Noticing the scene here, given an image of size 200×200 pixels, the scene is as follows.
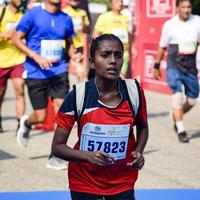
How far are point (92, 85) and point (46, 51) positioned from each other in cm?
388

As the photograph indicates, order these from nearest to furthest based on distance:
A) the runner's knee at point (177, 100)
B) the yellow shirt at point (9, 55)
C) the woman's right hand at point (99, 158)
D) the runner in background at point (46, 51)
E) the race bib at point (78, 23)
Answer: the woman's right hand at point (99, 158) → the runner in background at point (46, 51) → the runner's knee at point (177, 100) → the yellow shirt at point (9, 55) → the race bib at point (78, 23)

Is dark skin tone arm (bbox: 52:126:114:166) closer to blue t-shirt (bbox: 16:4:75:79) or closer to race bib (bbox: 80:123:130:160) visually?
race bib (bbox: 80:123:130:160)

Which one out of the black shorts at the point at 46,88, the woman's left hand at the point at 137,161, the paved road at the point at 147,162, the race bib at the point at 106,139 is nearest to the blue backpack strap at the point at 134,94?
the race bib at the point at 106,139

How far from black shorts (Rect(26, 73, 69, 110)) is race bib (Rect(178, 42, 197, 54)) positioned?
2.15 meters

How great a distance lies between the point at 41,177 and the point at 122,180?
326 cm

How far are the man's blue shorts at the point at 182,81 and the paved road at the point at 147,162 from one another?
64 cm

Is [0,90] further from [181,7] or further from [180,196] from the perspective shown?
[180,196]

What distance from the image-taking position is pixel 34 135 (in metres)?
10.2

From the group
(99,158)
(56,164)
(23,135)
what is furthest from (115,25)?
(99,158)

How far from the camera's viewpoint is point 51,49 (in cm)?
816

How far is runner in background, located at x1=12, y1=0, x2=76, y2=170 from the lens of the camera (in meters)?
8.03

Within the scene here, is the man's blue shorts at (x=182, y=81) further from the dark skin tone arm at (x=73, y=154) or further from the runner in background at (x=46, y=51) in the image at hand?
the dark skin tone arm at (x=73, y=154)

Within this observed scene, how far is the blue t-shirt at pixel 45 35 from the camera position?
317 inches

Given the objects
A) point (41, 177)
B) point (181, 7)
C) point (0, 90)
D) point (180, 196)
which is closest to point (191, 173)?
point (180, 196)
